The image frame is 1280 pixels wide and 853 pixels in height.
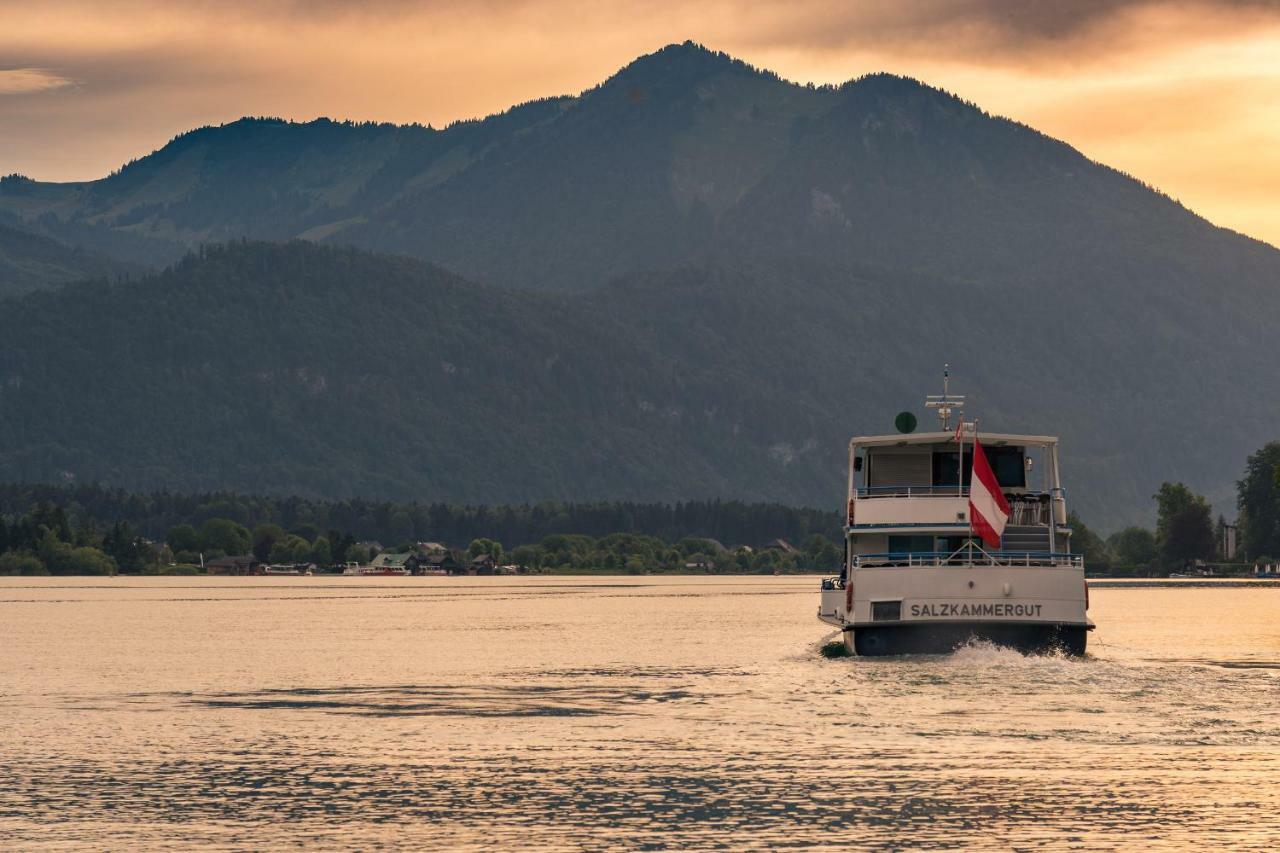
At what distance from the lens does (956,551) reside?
77.8 metres

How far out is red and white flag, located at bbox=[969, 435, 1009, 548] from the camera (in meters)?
75.8

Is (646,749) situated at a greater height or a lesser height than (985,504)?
lesser

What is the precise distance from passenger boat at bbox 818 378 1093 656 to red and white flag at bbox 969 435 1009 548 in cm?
4

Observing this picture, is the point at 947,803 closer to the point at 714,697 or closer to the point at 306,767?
the point at 306,767

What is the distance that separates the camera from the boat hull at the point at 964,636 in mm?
76125

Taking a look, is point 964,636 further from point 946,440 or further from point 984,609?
→ point 946,440

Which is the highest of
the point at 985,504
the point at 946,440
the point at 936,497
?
the point at 946,440

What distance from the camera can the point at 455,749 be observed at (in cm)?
5581

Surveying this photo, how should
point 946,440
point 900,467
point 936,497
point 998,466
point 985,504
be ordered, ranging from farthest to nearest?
point 900,467 → point 998,466 → point 946,440 → point 936,497 → point 985,504

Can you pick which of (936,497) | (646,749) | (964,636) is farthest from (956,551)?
(646,749)

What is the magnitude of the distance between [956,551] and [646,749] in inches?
1018

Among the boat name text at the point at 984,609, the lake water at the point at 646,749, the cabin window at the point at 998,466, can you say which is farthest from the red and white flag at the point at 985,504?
the cabin window at the point at 998,466

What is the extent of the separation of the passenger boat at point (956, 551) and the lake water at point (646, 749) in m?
1.21

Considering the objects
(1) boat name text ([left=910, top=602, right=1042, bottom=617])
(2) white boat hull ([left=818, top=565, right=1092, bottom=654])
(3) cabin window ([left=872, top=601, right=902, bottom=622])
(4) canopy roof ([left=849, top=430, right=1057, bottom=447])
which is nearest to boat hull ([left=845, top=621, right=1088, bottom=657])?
A: (2) white boat hull ([left=818, top=565, right=1092, bottom=654])
